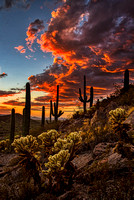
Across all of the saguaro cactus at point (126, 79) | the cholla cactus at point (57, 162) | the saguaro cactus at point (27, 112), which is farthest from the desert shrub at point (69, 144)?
the saguaro cactus at point (126, 79)

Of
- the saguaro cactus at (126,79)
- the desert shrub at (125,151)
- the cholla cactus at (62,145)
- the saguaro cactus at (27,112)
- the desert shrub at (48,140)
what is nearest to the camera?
the cholla cactus at (62,145)

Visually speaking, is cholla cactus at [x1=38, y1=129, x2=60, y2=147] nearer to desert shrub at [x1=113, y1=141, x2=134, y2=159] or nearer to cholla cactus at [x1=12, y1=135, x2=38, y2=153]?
cholla cactus at [x1=12, y1=135, x2=38, y2=153]

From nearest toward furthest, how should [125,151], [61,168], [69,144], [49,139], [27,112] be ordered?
[61,168]
[69,144]
[125,151]
[49,139]
[27,112]

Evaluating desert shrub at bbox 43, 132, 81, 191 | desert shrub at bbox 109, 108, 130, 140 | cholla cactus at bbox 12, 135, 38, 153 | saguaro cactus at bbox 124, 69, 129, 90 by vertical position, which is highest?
saguaro cactus at bbox 124, 69, 129, 90

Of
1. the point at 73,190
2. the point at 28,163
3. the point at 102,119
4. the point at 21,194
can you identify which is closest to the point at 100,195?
the point at 73,190

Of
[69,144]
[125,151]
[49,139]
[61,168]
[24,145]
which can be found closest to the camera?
[61,168]

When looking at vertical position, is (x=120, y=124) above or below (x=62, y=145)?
above

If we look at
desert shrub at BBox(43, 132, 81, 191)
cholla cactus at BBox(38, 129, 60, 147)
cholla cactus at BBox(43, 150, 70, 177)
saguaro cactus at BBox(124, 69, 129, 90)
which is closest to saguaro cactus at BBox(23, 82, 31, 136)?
cholla cactus at BBox(38, 129, 60, 147)

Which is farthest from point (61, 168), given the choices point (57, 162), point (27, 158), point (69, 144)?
point (27, 158)

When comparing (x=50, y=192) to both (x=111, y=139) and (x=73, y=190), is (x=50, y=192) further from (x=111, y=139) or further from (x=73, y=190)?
(x=111, y=139)

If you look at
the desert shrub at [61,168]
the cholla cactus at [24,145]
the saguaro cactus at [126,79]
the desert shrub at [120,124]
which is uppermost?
the saguaro cactus at [126,79]

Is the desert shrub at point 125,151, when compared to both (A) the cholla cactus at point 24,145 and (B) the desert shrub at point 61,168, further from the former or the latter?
(A) the cholla cactus at point 24,145

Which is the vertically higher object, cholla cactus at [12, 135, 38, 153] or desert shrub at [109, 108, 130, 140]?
desert shrub at [109, 108, 130, 140]

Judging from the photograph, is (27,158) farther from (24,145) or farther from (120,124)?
(120,124)
